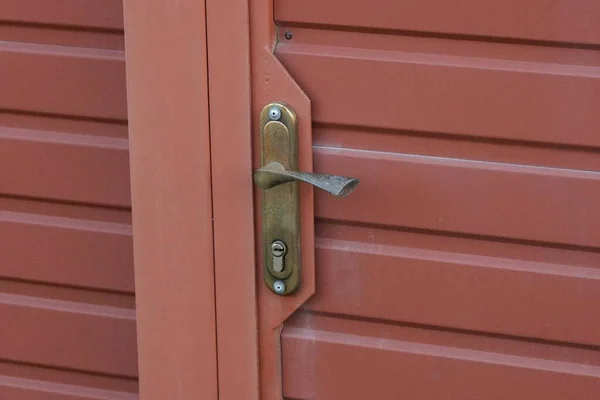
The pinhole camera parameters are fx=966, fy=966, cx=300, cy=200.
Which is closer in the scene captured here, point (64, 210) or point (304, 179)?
point (304, 179)

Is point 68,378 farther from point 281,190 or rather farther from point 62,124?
point 281,190

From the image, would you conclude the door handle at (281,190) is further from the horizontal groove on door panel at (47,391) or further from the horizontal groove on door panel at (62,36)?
the horizontal groove on door panel at (47,391)

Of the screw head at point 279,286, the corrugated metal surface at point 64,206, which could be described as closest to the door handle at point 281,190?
the screw head at point 279,286

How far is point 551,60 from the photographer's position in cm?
178

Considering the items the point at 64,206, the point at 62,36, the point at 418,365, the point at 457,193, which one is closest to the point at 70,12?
the point at 62,36

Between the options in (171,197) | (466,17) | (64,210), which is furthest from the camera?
(64,210)

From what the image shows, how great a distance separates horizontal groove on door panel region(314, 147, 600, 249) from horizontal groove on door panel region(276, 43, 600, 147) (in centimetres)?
7

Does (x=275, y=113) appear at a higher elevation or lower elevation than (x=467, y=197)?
higher

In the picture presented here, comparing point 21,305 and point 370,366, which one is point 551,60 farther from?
point 21,305

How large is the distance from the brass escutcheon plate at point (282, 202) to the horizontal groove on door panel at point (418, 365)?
13 centimetres

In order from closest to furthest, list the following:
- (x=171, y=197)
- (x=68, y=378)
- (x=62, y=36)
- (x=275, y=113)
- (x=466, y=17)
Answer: (x=466, y=17) → (x=275, y=113) → (x=171, y=197) → (x=62, y=36) → (x=68, y=378)

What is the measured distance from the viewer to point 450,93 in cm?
183

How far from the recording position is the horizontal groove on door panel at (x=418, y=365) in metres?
1.91

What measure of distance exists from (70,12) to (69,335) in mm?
753
